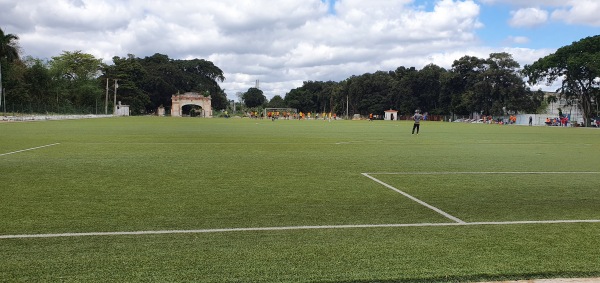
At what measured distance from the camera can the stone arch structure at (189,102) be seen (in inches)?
4341

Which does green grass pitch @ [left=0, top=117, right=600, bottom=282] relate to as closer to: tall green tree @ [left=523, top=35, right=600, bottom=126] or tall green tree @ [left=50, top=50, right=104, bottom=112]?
tall green tree @ [left=523, top=35, right=600, bottom=126]

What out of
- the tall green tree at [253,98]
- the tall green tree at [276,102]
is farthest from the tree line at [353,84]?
the tall green tree at [253,98]

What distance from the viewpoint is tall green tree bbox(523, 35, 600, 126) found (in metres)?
64.6

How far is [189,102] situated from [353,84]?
3957 centimetres

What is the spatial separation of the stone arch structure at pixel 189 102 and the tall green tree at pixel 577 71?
6926cm

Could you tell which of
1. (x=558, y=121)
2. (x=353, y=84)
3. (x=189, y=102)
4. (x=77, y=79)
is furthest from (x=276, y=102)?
(x=558, y=121)

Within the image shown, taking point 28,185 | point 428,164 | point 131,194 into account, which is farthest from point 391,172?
point 28,185

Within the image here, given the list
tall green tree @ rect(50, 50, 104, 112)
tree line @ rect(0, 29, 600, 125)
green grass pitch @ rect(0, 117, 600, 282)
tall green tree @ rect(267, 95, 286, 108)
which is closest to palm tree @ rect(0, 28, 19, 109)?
tree line @ rect(0, 29, 600, 125)

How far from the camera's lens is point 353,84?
11806cm

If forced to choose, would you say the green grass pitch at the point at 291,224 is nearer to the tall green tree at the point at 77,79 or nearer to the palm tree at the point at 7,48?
the palm tree at the point at 7,48

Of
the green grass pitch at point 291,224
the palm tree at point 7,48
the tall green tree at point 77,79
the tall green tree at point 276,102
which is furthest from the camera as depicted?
the tall green tree at point 276,102

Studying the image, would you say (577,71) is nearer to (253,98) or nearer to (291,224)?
(291,224)

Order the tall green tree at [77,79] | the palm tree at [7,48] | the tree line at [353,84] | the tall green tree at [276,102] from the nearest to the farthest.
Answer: the palm tree at [7,48] < the tree line at [353,84] < the tall green tree at [77,79] < the tall green tree at [276,102]

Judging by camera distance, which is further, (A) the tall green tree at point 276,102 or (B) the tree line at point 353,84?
(A) the tall green tree at point 276,102
